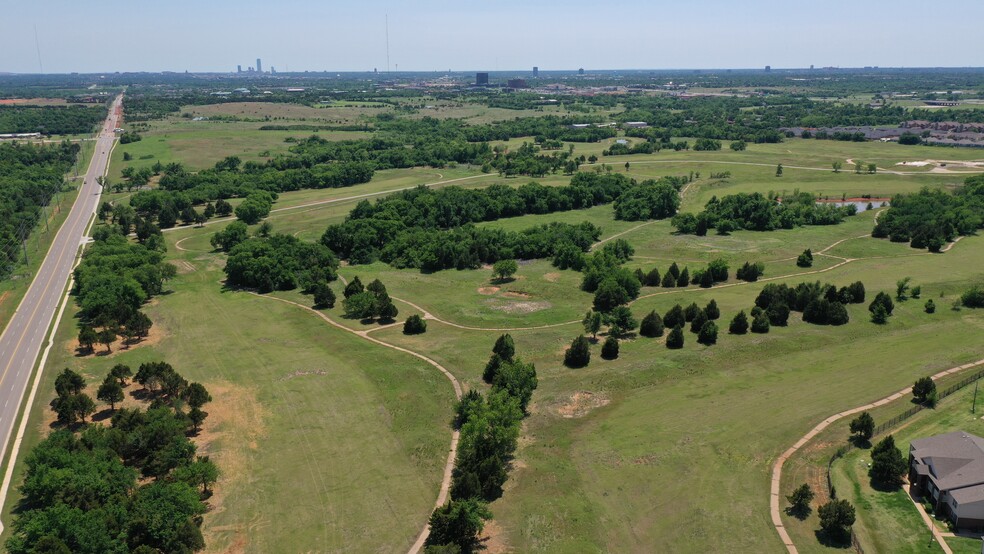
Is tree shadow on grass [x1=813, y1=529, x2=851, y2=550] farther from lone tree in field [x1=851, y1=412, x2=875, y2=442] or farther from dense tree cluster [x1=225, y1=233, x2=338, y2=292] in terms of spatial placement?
dense tree cluster [x1=225, y1=233, x2=338, y2=292]

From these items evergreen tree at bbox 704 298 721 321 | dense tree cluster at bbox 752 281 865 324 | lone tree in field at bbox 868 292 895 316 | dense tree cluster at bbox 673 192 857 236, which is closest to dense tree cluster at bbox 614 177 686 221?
dense tree cluster at bbox 673 192 857 236

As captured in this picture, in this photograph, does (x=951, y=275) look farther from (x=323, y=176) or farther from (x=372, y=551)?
(x=323, y=176)

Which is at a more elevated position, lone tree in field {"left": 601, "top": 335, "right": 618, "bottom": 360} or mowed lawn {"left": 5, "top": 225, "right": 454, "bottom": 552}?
lone tree in field {"left": 601, "top": 335, "right": 618, "bottom": 360}

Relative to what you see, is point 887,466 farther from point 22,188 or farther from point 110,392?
point 22,188

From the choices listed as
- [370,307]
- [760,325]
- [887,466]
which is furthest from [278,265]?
[887,466]

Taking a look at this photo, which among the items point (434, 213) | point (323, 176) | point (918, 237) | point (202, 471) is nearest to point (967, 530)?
point (202, 471)

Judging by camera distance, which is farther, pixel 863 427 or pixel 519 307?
pixel 519 307
